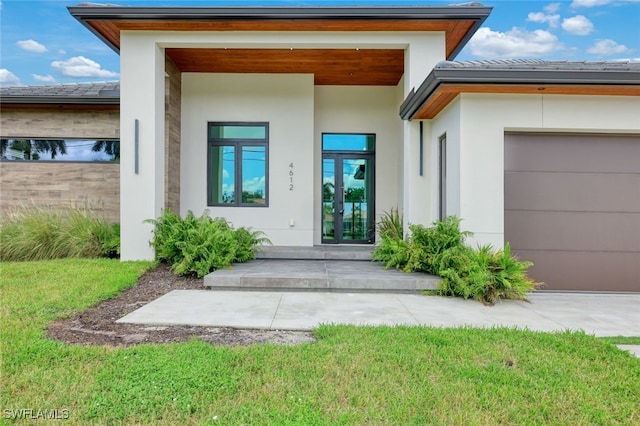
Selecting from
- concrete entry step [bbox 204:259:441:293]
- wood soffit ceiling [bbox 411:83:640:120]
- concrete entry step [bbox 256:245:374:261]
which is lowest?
concrete entry step [bbox 204:259:441:293]

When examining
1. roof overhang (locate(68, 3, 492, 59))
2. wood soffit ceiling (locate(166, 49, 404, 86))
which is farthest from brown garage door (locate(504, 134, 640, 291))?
wood soffit ceiling (locate(166, 49, 404, 86))

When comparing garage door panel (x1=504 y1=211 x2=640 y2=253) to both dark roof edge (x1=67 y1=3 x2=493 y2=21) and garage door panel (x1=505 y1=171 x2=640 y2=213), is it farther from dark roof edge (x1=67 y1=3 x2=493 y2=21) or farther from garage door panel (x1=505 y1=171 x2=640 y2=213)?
dark roof edge (x1=67 y1=3 x2=493 y2=21)

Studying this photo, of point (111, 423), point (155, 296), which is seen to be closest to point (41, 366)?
point (111, 423)

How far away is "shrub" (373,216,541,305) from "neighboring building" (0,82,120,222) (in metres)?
7.00

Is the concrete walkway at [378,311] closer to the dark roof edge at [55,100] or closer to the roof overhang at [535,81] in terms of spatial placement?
the roof overhang at [535,81]

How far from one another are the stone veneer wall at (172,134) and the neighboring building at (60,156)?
1.33m

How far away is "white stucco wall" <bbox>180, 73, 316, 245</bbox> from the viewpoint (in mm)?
8602

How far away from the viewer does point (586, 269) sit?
541 centimetres

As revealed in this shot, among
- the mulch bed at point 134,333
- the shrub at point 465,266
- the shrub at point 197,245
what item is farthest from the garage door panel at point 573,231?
the shrub at point 197,245

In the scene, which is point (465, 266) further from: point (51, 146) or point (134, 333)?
point (51, 146)

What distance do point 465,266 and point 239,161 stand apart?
591 centimetres

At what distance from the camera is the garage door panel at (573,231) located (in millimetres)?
5395
